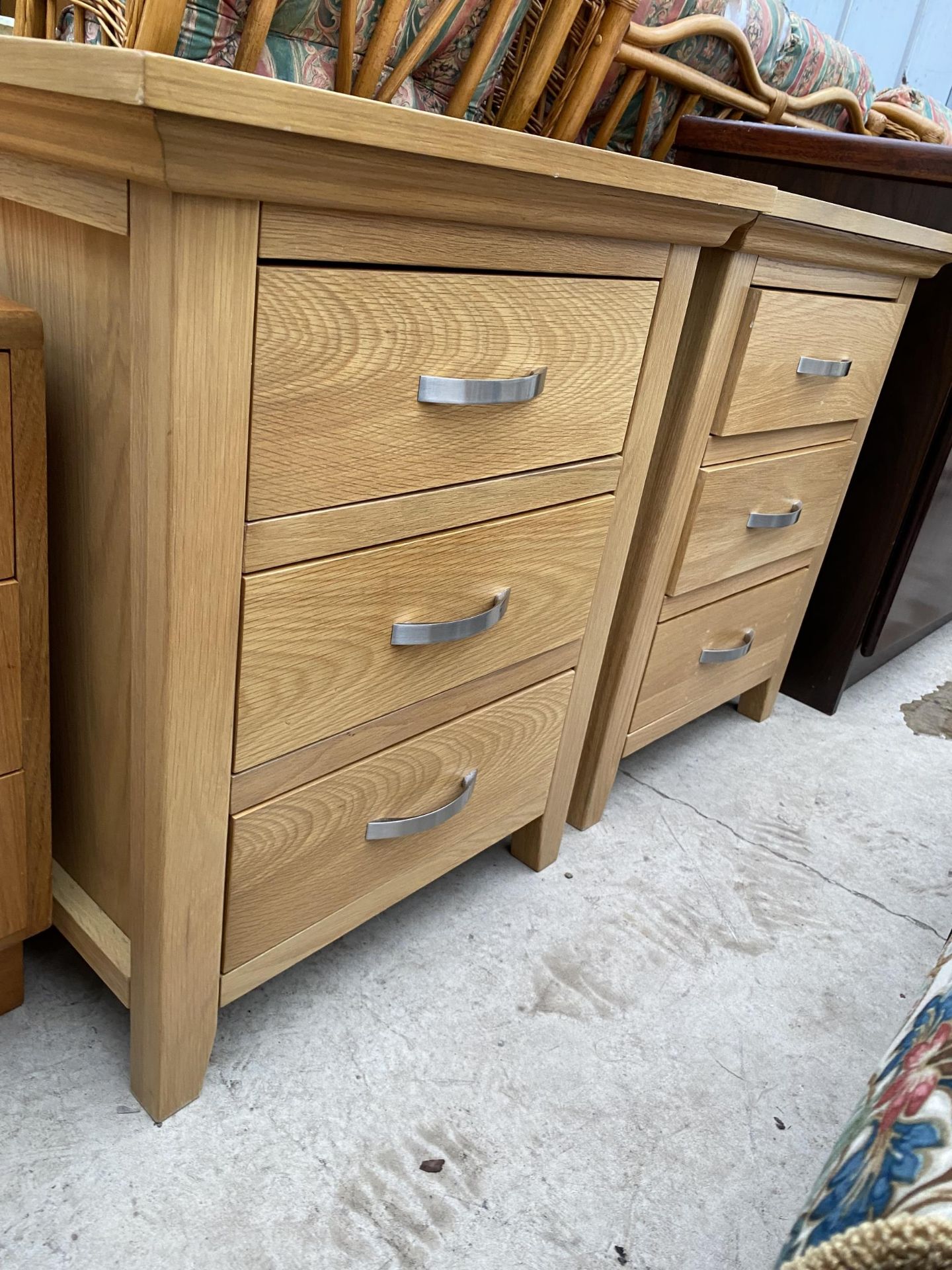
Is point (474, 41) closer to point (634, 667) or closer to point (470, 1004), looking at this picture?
point (634, 667)

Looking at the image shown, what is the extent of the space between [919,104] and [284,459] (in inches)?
82.1

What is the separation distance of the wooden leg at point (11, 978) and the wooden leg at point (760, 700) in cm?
117

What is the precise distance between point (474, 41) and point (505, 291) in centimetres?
33

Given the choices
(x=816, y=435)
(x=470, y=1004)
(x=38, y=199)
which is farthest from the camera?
(x=816, y=435)

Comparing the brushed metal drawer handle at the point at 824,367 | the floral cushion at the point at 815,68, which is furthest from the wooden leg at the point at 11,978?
the floral cushion at the point at 815,68

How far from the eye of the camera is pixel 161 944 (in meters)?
0.71

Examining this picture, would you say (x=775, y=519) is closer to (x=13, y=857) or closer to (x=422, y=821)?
(x=422, y=821)

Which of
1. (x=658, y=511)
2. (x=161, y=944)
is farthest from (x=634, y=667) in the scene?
(x=161, y=944)

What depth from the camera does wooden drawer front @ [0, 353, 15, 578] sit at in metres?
0.61

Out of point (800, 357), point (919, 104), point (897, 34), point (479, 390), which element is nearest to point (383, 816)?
point (479, 390)

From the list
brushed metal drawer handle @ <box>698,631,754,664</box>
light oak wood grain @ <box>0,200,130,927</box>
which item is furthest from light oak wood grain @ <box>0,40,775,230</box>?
brushed metal drawer handle @ <box>698,631,754,664</box>

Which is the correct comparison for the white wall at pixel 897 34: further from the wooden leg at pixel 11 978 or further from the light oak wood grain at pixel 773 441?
the wooden leg at pixel 11 978

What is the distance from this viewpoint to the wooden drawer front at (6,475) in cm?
61

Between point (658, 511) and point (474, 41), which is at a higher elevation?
point (474, 41)
